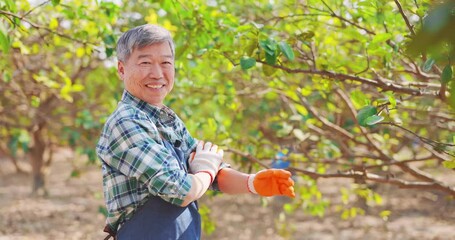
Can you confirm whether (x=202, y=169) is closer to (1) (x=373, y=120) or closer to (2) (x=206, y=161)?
(2) (x=206, y=161)

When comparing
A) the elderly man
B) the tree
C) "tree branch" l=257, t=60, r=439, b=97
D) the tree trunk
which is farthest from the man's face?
the tree trunk

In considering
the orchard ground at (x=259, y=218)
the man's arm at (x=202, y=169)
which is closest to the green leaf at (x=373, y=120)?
the man's arm at (x=202, y=169)

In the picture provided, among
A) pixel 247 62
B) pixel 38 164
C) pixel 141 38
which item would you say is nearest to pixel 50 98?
pixel 38 164

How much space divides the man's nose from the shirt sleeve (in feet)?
0.49

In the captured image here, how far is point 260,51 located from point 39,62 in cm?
406

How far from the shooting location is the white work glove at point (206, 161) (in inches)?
77.2

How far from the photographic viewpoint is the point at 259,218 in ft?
23.7

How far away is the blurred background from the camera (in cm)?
275

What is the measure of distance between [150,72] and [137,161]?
29 centimetres

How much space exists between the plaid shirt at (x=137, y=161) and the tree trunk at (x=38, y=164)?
661cm

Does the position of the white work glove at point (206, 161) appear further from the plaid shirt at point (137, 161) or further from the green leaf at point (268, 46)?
the green leaf at point (268, 46)

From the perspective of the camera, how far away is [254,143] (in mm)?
4188

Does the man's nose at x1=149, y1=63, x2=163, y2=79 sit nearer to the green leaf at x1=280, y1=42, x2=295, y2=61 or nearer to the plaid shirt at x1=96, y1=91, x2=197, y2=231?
the plaid shirt at x1=96, y1=91, x2=197, y2=231

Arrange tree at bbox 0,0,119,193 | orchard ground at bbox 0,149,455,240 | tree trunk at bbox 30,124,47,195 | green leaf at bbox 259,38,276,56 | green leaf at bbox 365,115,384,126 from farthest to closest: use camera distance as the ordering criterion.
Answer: tree trunk at bbox 30,124,47,195, orchard ground at bbox 0,149,455,240, tree at bbox 0,0,119,193, green leaf at bbox 259,38,276,56, green leaf at bbox 365,115,384,126
